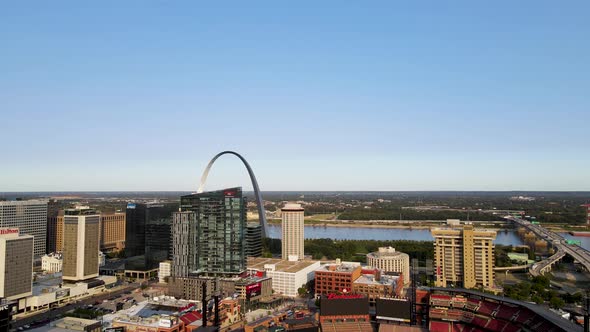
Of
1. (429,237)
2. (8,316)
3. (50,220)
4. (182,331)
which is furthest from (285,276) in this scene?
(429,237)

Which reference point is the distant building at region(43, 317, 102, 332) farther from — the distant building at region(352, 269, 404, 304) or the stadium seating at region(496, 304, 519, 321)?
the stadium seating at region(496, 304, 519, 321)

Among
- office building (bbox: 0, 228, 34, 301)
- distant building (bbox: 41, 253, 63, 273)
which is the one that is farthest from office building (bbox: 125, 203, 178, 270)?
office building (bbox: 0, 228, 34, 301)

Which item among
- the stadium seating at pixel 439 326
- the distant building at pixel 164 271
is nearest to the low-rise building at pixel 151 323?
the stadium seating at pixel 439 326

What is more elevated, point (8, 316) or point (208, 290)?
point (8, 316)

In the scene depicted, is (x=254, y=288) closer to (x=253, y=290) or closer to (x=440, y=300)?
(x=253, y=290)

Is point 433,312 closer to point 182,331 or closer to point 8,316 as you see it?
point 182,331

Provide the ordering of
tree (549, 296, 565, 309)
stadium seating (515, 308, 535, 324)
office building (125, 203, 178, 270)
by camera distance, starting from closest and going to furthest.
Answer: stadium seating (515, 308, 535, 324), tree (549, 296, 565, 309), office building (125, 203, 178, 270)
